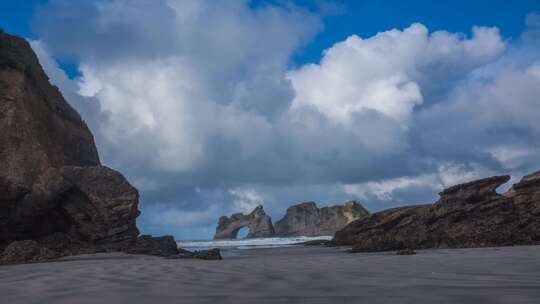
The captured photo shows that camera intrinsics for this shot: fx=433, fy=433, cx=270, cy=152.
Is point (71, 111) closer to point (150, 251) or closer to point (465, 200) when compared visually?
point (150, 251)

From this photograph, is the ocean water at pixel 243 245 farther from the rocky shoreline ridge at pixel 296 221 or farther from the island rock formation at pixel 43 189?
the rocky shoreline ridge at pixel 296 221

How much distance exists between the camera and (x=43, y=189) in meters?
15.9

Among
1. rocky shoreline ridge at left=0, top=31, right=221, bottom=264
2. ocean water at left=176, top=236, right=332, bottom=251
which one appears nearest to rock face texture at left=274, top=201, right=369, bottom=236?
ocean water at left=176, top=236, right=332, bottom=251

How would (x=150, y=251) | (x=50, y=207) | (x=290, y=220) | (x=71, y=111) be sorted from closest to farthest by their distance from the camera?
1. (x=150, y=251)
2. (x=50, y=207)
3. (x=71, y=111)
4. (x=290, y=220)

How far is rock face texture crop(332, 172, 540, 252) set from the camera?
12.8 metres

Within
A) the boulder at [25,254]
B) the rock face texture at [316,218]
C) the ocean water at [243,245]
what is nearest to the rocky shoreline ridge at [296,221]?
the rock face texture at [316,218]

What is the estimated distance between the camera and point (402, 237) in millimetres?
14320

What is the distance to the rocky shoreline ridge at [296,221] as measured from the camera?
90887 mm

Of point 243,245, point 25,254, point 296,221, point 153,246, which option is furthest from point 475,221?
point 296,221

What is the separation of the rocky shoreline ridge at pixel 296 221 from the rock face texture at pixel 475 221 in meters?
71.3

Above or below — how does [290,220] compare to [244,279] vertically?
above

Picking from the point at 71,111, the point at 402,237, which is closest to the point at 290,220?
the point at 71,111

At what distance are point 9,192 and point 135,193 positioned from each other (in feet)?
14.1

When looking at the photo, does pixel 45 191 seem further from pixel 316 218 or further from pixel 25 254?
pixel 316 218
